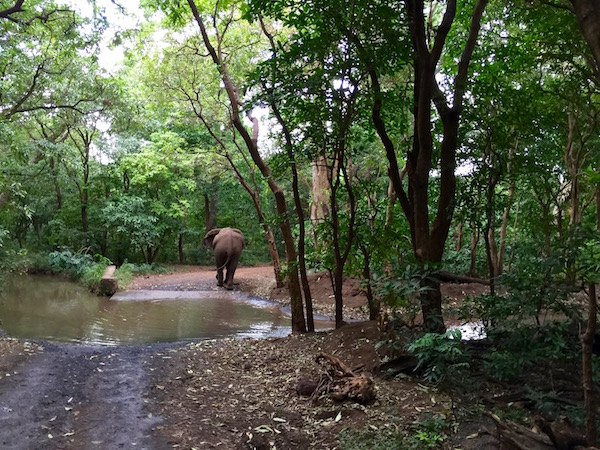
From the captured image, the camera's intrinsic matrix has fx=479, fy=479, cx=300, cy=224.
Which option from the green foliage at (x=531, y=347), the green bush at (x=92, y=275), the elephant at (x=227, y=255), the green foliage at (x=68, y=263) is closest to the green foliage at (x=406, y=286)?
the green foliage at (x=531, y=347)

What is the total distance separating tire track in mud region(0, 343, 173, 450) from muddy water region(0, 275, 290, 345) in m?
2.52

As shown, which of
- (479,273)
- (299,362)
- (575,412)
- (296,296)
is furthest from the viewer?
(479,273)

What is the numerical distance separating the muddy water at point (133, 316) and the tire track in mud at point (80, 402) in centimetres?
252

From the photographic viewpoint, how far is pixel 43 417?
174 inches

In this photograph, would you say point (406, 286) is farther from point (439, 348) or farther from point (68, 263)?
point (68, 263)

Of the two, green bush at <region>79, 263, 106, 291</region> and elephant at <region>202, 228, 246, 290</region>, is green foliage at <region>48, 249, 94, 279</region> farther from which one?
elephant at <region>202, 228, 246, 290</region>

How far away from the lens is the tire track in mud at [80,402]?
402cm

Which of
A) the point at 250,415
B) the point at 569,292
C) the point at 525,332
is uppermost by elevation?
the point at 569,292

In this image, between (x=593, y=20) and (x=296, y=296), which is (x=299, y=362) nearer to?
(x=296, y=296)

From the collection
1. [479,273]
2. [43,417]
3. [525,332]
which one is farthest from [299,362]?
[479,273]

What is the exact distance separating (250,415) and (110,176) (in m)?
18.0

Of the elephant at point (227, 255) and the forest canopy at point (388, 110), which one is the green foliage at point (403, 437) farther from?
the elephant at point (227, 255)

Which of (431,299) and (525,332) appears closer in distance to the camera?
(525,332)

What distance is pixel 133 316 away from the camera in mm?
11359
